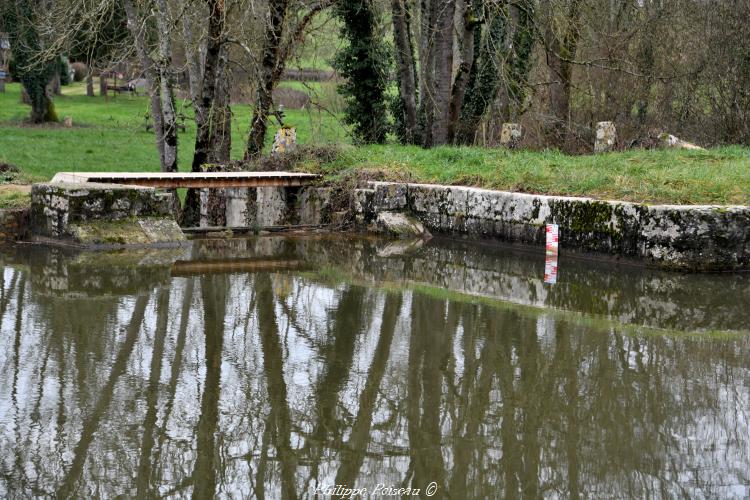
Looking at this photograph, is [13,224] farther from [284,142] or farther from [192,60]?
Result: [192,60]

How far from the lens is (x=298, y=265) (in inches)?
398

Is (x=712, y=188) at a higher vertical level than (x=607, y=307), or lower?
higher

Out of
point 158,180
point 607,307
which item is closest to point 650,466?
point 607,307

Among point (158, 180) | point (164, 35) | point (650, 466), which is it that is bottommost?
point (650, 466)

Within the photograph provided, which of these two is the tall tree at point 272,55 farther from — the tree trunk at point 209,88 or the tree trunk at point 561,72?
the tree trunk at point 561,72

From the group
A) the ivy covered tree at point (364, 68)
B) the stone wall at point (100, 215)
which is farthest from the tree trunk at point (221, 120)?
the stone wall at point (100, 215)

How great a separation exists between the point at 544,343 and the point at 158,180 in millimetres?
7069

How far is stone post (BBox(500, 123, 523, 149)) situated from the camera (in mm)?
15750

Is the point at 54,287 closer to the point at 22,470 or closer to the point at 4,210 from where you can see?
the point at 4,210

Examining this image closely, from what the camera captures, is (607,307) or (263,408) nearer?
(263,408)

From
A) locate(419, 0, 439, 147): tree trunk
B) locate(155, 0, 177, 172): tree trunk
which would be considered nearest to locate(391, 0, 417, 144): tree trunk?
locate(419, 0, 439, 147): tree trunk

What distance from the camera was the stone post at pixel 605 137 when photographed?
589 inches

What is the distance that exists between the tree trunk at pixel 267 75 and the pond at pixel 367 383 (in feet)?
20.5

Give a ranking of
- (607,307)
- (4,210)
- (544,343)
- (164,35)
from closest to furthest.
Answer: (544,343), (607,307), (4,210), (164,35)
